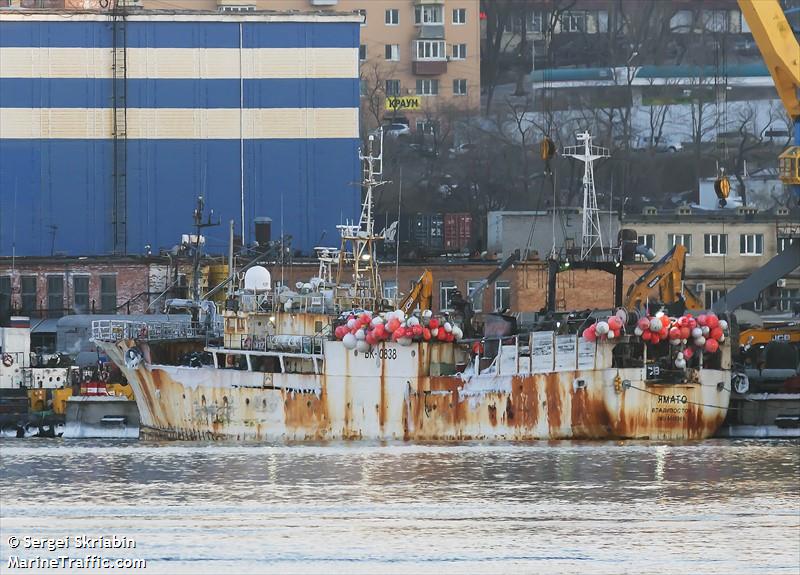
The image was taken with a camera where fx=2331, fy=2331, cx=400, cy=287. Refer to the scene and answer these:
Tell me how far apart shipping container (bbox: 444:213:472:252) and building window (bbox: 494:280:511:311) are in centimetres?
1009

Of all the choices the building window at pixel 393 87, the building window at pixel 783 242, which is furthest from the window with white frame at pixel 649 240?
the building window at pixel 393 87

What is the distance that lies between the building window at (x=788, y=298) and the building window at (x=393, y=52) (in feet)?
130

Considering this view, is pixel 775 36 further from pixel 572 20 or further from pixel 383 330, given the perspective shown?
pixel 572 20

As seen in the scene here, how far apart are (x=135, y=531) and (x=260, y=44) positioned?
1834 inches

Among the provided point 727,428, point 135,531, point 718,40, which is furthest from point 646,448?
point 718,40

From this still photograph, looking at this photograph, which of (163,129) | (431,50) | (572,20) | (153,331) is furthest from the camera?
A: (572,20)

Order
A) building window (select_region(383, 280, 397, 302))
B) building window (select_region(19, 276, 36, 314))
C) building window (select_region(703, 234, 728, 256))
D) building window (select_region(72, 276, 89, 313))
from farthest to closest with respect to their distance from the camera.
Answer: building window (select_region(703, 234, 728, 256))
building window (select_region(19, 276, 36, 314))
building window (select_region(72, 276, 89, 313))
building window (select_region(383, 280, 397, 302))

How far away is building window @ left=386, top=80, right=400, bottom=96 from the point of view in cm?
13562

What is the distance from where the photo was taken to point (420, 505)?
6091 cm

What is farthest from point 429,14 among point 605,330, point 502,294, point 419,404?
point 605,330

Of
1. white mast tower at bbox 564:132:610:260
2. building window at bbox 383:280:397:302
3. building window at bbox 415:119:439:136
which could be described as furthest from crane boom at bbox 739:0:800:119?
building window at bbox 415:119:439:136

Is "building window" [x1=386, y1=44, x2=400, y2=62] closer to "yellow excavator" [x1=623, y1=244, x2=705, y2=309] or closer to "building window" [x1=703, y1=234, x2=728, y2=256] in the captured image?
"building window" [x1=703, y1=234, x2=728, y2=256]

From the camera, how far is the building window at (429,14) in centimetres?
13788

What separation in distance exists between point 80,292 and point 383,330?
26.1 m
